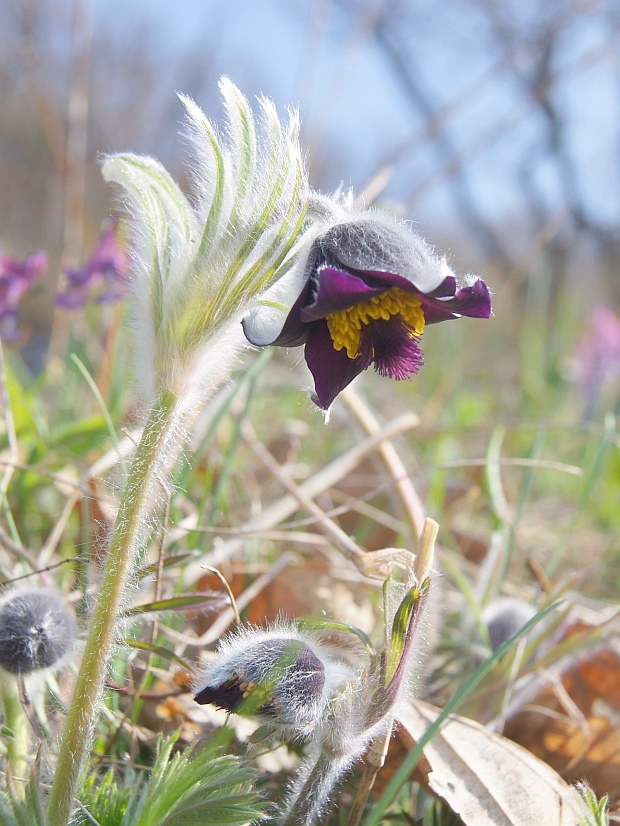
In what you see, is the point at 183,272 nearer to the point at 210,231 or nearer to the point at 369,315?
the point at 210,231

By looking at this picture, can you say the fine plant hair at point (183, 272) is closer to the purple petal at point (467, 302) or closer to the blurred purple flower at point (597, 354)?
the purple petal at point (467, 302)

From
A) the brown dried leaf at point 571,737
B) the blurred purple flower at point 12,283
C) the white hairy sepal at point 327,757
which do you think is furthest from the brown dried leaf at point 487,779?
the blurred purple flower at point 12,283

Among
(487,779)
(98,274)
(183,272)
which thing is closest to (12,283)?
(98,274)

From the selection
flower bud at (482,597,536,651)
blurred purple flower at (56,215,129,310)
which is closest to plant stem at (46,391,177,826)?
flower bud at (482,597,536,651)

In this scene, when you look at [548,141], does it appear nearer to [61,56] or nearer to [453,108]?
[61,56]


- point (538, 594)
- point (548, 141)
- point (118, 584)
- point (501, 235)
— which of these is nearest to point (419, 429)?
point (538, 594)
